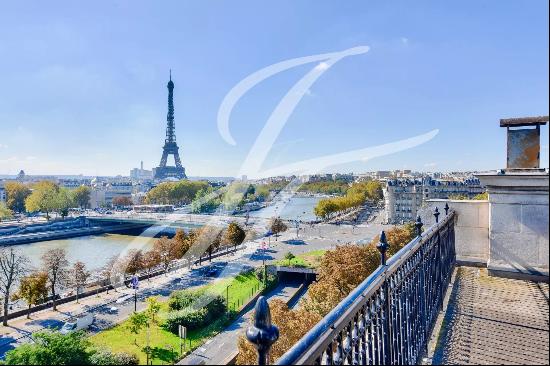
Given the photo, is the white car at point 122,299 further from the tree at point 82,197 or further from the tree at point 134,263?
the tree at point 82,197

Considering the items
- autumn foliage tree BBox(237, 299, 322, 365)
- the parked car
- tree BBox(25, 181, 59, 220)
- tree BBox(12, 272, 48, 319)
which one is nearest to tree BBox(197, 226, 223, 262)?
tree BBox(12, 272, 48, 319)

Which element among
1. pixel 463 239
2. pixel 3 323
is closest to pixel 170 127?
pixel 3 323

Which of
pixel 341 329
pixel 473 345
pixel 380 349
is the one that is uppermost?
pixel 341 329

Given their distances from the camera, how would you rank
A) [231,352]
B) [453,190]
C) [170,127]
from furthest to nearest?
1. [170,127]
2. [453,190]
3. [231,352]

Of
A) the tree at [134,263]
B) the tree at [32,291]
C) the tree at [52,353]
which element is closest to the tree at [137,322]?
the tree at [52,353]

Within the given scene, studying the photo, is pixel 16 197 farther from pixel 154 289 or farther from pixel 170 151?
pixel 154 289

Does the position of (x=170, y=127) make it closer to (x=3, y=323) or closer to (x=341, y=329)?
(x=3, y=323)

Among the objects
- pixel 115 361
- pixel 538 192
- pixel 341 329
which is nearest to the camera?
pixel 341 329
